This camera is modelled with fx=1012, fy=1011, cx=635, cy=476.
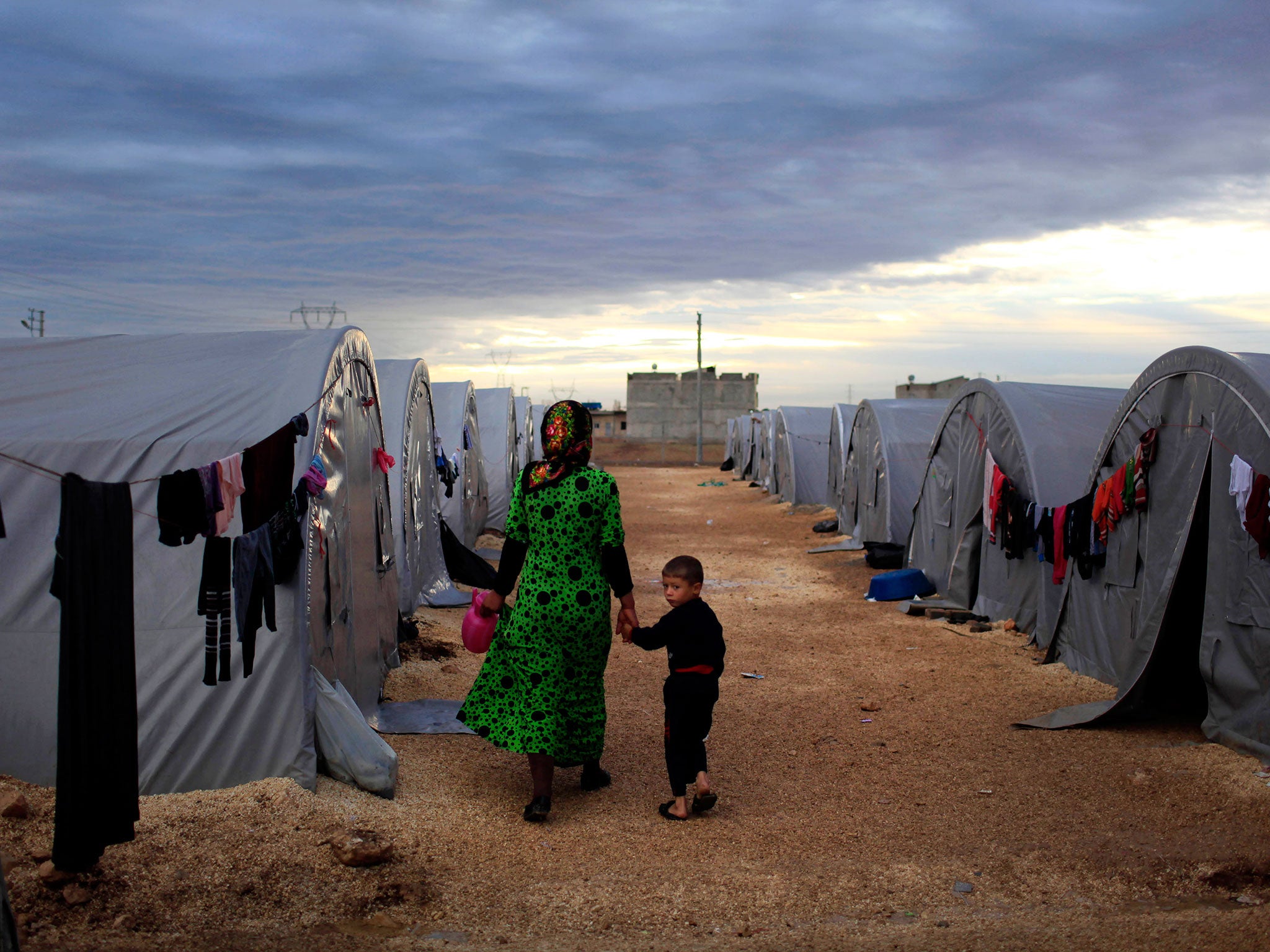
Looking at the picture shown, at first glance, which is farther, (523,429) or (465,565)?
(523,429)

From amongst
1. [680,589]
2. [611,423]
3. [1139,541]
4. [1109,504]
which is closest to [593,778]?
[680,589]

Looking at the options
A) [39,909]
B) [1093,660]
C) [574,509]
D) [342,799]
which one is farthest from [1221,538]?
[39,909]

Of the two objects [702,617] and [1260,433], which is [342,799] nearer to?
[702,617]

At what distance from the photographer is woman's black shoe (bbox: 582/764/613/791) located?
214 inches

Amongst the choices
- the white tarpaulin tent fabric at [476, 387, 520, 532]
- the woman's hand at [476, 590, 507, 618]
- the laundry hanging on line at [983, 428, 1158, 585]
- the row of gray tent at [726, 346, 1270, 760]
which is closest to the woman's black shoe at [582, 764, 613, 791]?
the woman's hand at [476, 590, 507, 618]

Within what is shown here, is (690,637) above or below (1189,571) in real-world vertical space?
below

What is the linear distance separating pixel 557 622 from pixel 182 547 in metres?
1.94

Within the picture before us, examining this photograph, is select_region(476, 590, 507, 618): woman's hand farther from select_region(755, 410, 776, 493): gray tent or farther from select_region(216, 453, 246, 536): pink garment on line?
select_region(755, 410, 776, 493): gray tent

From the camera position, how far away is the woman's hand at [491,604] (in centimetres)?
498

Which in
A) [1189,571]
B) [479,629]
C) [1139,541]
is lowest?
[479,629]

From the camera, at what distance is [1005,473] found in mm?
10078

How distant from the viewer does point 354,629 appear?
657 cm

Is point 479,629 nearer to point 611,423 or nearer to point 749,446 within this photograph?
point 749,446

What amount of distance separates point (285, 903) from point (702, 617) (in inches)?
86.7
